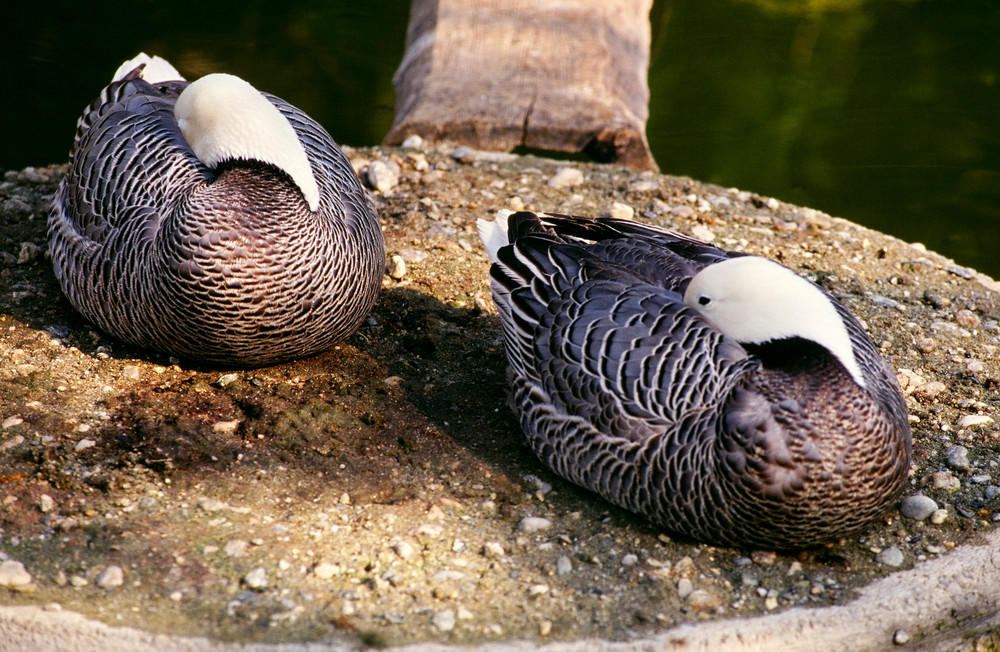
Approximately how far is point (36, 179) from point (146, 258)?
8.14ft

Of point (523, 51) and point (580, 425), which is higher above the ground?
point (523, 51)

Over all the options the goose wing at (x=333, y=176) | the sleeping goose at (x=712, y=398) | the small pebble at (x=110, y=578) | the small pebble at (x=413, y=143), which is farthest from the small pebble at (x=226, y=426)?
the small pebble at (x=413, y=143)

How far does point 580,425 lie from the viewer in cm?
394

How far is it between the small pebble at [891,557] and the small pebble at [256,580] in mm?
2228

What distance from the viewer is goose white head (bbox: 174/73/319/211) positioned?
170 inches

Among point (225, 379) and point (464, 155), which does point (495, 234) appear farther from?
point (464, 155)

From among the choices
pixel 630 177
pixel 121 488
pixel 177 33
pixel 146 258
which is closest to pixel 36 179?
pixel 146 258

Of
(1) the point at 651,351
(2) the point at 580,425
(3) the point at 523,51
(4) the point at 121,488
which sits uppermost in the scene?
(3) the point at 523,51

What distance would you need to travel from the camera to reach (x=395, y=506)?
392 centimetres

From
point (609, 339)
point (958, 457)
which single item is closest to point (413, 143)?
point (609, 339)

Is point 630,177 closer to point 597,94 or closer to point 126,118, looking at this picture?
point 597,94

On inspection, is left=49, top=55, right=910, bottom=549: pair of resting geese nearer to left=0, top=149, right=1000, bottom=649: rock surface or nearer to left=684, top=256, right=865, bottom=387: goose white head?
left=684, top=256, right=865, bottom=387: goose white head

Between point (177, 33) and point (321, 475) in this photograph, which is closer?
point (321, 475)

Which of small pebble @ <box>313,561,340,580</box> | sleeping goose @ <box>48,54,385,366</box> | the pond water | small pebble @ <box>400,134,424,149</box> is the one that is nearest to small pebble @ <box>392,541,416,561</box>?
small pebble @ <box>313,561,340,580</box>
